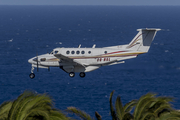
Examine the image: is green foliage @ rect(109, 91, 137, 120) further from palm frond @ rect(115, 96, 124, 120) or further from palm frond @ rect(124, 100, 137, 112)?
palm frond @ rect(124, 100, 137, 112)

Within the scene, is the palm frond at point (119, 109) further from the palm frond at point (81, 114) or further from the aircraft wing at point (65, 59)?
the aircraft wing at point (65, 59)

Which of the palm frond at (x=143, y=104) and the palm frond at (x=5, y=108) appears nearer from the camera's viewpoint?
the palm frond at (x=5, y=108)

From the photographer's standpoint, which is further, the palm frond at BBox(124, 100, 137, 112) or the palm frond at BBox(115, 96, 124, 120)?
the palm frond at BBox(124, 100, 137, 112)

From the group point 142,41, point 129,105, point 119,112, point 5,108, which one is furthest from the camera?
point 142,41

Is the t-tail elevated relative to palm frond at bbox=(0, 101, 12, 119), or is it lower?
elevated

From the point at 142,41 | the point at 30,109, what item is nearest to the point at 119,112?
the point at 30,109

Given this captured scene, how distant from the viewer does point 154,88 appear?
129 meters

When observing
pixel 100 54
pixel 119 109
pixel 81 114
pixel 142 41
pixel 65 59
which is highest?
pixel 142 41

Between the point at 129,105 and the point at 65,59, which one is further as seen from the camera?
the point at 65,59

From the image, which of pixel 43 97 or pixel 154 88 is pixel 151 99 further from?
pixel 154 88

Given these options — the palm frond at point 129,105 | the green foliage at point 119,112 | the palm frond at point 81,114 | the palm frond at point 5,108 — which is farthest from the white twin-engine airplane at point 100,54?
the palm frond at point 5,108

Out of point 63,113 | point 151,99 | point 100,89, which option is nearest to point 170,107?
point 151,99

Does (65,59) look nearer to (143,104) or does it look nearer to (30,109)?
(143,104)

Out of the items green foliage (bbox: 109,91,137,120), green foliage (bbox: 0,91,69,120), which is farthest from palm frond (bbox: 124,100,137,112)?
green foliage (bbox: 0,91,69,120)
